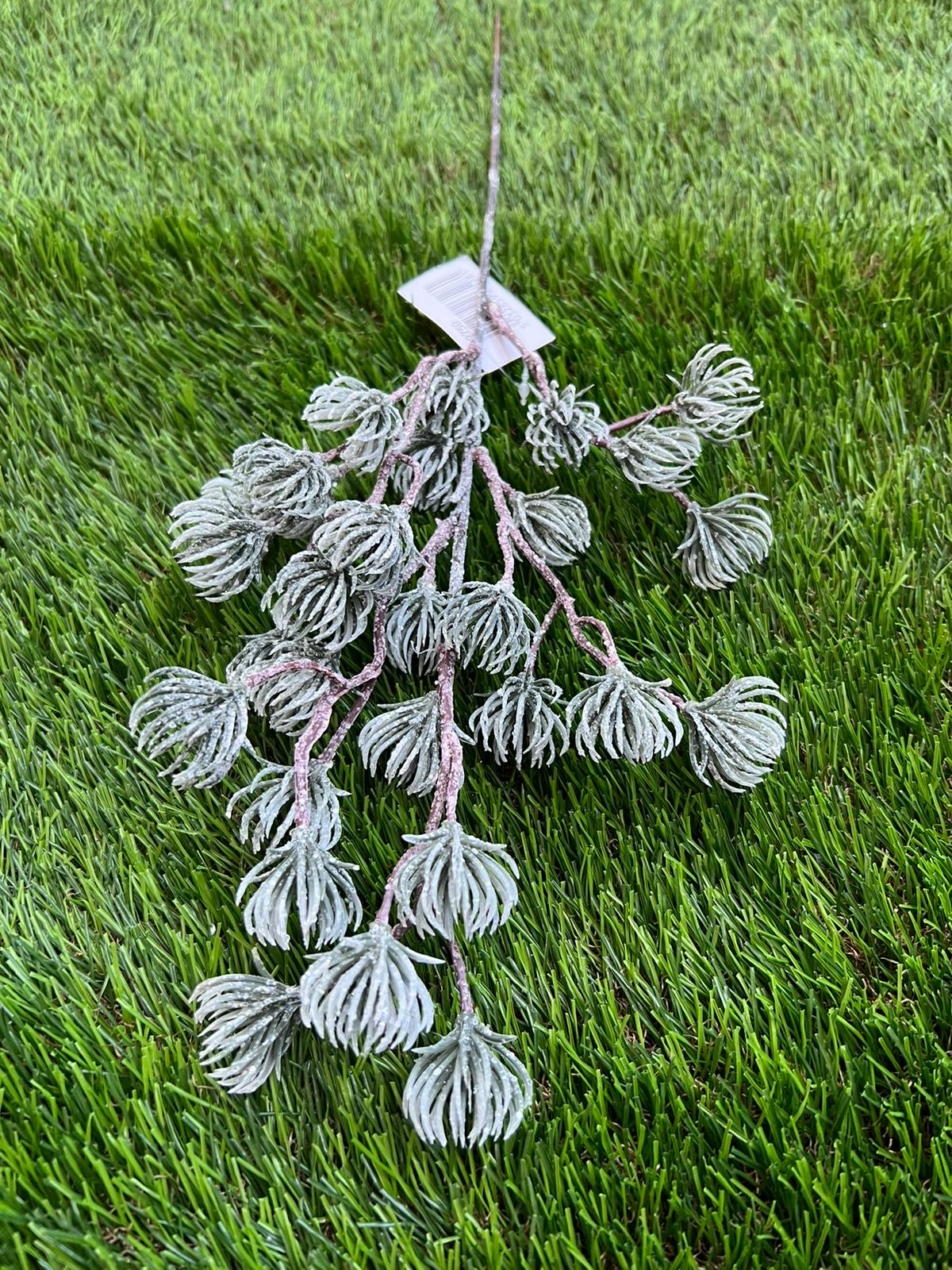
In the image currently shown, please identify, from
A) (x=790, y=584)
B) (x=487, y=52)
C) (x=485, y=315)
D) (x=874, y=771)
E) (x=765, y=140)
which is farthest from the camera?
(x=487, y=52)

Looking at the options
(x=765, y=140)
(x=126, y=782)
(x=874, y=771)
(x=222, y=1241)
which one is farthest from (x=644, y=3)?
(x=222, y=1241)

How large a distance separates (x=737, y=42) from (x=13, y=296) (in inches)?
50.9

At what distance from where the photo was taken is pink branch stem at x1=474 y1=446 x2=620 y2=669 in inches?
37.0

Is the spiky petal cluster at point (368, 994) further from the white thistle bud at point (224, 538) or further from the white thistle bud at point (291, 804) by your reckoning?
the white thistle bud at point (224, 538)

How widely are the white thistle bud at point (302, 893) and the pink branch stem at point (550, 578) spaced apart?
30 centimetres

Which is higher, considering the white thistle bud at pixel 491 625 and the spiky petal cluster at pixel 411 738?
the white thistle bud at pixel 491 625

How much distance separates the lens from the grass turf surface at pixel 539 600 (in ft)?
2.56

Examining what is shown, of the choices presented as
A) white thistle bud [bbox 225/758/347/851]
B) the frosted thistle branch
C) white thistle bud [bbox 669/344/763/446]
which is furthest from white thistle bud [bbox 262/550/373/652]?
white thistle bud [bbox 669/344/763/446]

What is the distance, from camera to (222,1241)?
2.48ft

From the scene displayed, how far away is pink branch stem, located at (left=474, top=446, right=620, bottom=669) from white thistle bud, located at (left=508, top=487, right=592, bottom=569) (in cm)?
1

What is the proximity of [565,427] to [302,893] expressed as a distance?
1.87 ft

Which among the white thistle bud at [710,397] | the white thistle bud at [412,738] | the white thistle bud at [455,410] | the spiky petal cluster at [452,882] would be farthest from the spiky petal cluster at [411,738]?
the white thistle bud at [710,397]

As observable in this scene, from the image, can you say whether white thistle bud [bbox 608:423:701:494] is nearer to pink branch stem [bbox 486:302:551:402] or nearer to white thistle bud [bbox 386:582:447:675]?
pink branch stem [bbox 486:302:551:402]

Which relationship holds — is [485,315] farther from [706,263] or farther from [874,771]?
[874,771]
